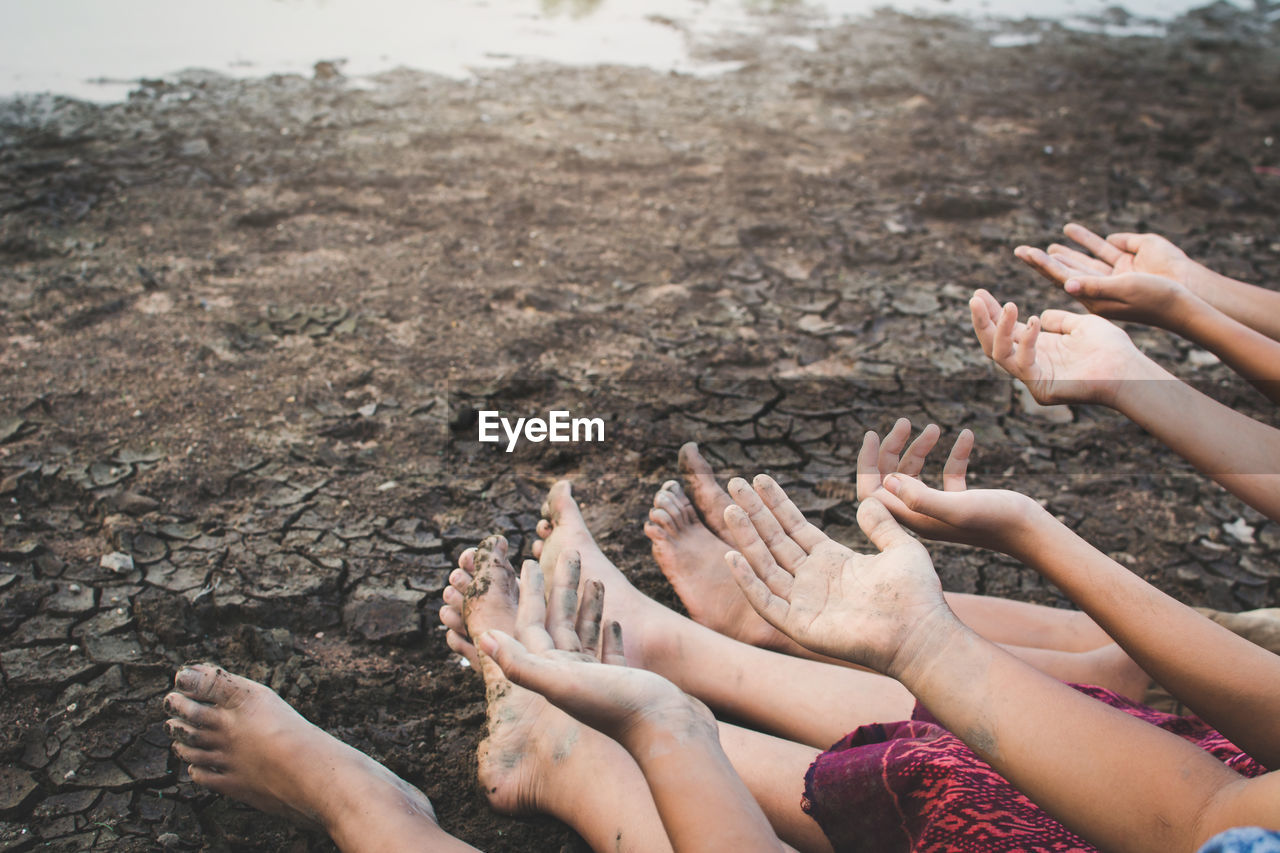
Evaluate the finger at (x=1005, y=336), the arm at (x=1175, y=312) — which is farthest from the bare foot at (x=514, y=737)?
the arm at (x=1175, y=312)

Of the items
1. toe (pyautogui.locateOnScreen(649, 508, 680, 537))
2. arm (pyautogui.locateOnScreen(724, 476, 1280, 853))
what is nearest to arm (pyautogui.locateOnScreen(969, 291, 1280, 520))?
arm (pyautogui.locateOnScreen(724, 476, 1280, 853))

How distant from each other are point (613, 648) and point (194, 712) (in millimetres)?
757

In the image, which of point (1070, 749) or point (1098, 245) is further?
point (1098, 245)

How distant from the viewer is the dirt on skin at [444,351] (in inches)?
Answer: 75.9

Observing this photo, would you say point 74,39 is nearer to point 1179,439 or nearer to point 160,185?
point 160,185

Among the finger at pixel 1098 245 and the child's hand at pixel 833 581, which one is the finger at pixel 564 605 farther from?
the finger at pixel 1098 245

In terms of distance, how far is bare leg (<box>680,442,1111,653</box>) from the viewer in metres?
1.82

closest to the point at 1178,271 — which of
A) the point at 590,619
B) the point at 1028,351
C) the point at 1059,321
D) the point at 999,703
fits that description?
the point at 1059,321

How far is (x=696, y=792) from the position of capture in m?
1.18

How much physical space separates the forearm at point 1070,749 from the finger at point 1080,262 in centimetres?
120

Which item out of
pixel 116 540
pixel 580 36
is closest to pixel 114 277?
pixel 116 540

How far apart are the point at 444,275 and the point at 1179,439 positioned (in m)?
2.55

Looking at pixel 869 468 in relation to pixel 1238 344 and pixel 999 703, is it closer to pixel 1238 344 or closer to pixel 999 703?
pixel 999 703

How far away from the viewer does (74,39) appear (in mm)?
5539
